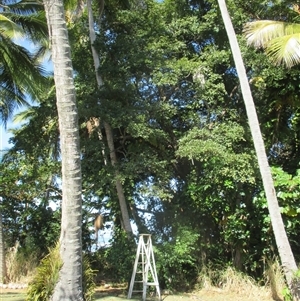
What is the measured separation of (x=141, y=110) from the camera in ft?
35.8

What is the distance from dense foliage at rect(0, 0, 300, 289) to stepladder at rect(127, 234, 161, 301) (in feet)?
1.43

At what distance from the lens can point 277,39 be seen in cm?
1023

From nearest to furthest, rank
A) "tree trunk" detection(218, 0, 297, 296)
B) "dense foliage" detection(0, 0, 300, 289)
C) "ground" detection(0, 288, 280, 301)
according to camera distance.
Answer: "tree trunk" detection(218, 0, 297, 296) < "ground" detection(0, 288, 280, 301) < "dense foliage" detection(0, 0, 300, 289)

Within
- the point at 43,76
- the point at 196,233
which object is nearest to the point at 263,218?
the point at 196,233

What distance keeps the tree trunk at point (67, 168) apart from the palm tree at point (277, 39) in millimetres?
5839

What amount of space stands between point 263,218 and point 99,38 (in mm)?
7459

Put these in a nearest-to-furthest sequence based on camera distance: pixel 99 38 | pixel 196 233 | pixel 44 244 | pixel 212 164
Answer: pixel 212 164 < pixel 196 233 < pixel 99 38 < pixel 44 244

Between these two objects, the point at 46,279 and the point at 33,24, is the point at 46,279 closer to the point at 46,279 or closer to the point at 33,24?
the point at 46,279

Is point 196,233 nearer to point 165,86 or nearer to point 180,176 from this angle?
point 180,176

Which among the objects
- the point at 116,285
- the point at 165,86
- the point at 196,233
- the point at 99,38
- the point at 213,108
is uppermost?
the point at 99,38

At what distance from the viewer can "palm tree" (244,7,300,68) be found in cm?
996

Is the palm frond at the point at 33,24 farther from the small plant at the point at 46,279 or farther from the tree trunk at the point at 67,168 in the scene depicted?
the small plant at the point at 46,279

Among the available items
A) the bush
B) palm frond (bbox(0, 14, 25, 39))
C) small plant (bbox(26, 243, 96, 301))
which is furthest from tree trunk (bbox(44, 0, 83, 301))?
palm frond (bbox(0, 14, 25, 39))

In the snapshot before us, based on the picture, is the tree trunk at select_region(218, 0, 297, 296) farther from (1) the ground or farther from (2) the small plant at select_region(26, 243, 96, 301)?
(2) the small plant at select_region(26, 243, 96, 301)
